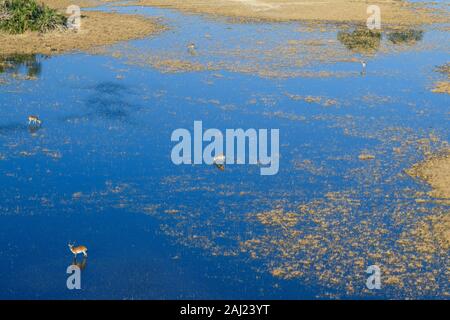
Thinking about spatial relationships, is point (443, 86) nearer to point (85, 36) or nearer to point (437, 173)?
point (437, 173)

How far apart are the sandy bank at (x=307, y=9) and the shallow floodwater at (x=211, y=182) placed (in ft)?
70.3

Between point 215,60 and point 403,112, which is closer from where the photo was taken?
point 403,112

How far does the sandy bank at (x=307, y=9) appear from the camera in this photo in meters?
67.9

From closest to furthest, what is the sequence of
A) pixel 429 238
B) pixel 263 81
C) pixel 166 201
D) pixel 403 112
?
pixel 429 238
pixel 166 201
pixel 403 112
pixel 263 81

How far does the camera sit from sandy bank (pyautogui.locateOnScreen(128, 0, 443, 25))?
67875 millimetres

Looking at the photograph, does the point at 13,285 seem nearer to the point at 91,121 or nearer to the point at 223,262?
the point at 223,262

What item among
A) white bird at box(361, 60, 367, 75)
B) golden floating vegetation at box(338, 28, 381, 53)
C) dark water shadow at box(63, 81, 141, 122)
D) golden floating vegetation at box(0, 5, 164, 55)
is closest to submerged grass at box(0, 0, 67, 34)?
golden floating vegetation at box(0, 5, 164, 55)

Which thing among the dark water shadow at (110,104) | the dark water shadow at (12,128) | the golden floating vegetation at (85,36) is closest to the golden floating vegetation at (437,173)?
the dark water shadow at (110,104)

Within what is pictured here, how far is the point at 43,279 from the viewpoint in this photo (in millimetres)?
20328

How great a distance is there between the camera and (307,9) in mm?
72375

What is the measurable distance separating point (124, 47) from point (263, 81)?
15.1 m

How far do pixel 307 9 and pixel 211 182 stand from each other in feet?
162

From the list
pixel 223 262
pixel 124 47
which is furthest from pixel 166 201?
pixel 124 47
